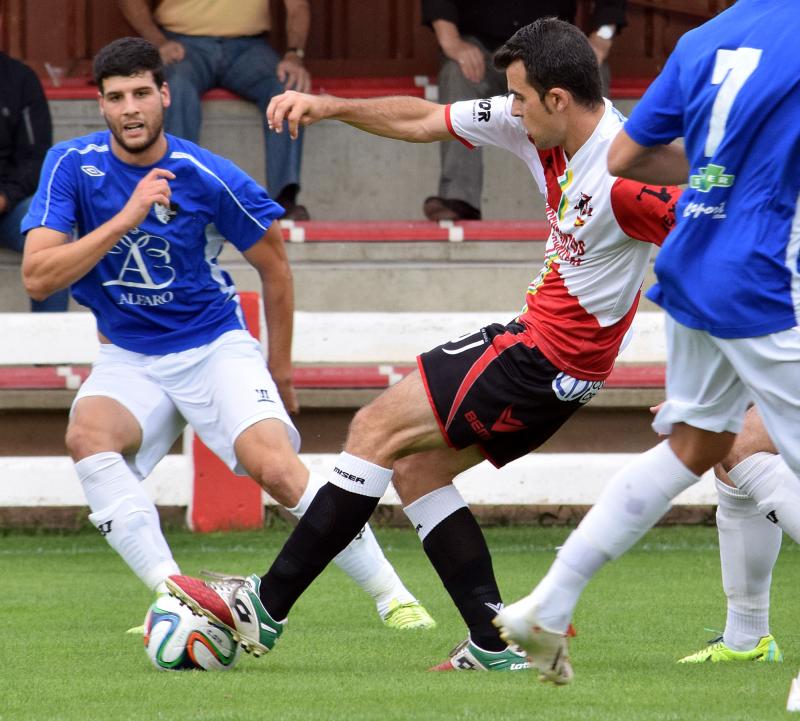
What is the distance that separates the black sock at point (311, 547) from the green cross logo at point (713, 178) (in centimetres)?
130

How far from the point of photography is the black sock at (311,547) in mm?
4078

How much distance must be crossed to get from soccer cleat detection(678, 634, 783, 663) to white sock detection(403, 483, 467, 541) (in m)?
0.77

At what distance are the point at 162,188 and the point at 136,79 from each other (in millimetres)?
629

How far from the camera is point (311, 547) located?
13.4 ft

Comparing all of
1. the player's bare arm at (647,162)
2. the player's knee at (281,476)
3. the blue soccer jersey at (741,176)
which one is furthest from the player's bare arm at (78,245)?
the blue soccer jersey at (741,176)

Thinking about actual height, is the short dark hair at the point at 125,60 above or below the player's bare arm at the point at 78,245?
above

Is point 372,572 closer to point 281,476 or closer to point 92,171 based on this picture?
point 281,476

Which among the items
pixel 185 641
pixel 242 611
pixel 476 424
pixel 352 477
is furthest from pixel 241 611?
pixel 476 424

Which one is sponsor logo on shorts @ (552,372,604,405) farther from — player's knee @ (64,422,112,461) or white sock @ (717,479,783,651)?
player's knee @ (64,422,112,461)

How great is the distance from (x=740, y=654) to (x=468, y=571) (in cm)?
79

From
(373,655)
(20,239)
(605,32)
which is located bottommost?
(20,239)

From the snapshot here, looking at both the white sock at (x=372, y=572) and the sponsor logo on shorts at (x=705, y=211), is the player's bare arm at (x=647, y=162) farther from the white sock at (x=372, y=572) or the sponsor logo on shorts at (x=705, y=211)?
the white sock at (x=372, y=572)

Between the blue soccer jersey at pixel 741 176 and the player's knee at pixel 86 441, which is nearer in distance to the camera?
the blue soccer jersey at pixel 741 176

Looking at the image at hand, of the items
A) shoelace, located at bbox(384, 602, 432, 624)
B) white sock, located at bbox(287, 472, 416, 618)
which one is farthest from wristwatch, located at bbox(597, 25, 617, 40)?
shoelace, located at bbox(384, 602, 432, 624)
